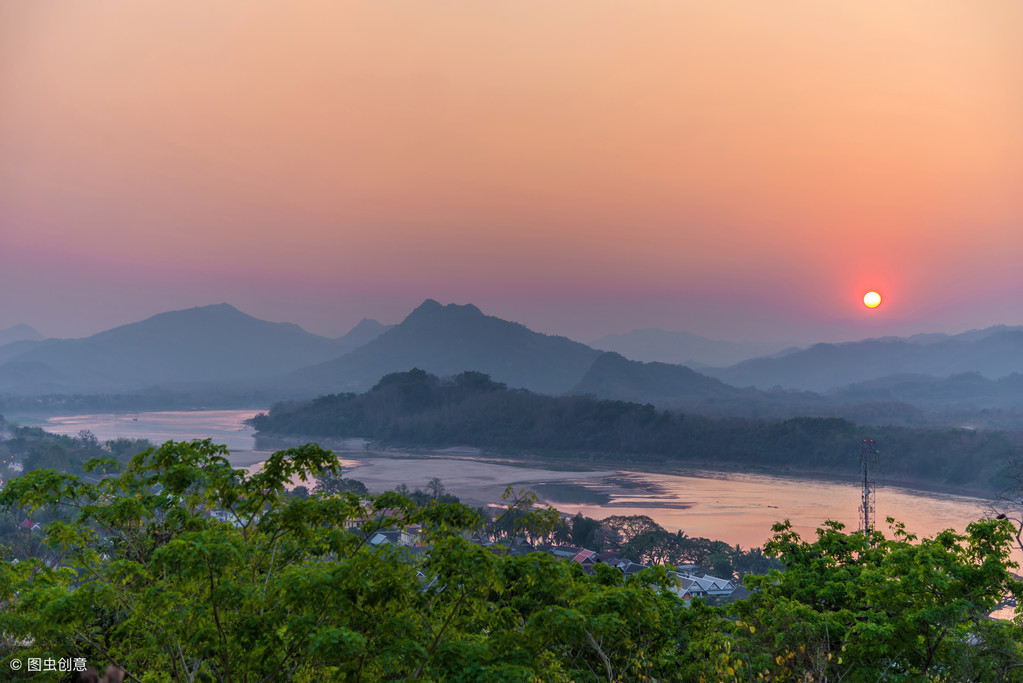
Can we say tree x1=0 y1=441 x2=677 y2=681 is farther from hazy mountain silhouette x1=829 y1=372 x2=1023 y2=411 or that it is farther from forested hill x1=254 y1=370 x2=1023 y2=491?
hazy mountain silhouette x1=829 y1=372 x2=1023 y2=411

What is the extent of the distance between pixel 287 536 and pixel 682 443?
74.5 metres

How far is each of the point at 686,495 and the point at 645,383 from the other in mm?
131123

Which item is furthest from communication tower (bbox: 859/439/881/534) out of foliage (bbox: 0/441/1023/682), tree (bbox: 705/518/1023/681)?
foliage (bbox: 0/441/1023/682)

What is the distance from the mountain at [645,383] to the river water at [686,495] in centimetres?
9500

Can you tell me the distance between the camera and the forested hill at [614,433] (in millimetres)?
60688

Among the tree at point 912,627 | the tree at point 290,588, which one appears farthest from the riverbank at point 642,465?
the tree at point 290,588

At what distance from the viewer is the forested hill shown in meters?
60.7

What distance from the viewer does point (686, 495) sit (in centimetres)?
5269

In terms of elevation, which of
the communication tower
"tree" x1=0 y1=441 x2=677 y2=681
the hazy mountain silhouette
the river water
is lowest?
the river water

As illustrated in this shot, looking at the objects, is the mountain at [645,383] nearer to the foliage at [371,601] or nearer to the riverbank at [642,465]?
the riverbank at [642,465]

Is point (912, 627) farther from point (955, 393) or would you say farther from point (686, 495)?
point (955, 393)

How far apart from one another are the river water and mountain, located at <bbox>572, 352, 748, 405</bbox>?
9500 centimetres

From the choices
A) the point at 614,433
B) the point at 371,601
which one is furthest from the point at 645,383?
the point at 371,601

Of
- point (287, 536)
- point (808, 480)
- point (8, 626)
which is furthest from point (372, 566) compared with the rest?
point (808, 480)
